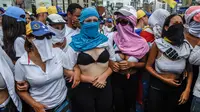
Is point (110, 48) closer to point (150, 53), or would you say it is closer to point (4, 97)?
point (150, 53)

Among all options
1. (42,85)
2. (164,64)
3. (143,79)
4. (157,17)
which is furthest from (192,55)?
(42,85)

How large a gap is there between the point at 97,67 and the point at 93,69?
6 centimetres

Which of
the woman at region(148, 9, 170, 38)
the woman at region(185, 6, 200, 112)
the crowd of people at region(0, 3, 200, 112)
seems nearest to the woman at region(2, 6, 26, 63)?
the crowd of people at region(0, 3, 200, 112)

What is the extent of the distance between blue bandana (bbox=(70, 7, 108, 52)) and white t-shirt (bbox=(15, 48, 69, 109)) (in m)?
0.27

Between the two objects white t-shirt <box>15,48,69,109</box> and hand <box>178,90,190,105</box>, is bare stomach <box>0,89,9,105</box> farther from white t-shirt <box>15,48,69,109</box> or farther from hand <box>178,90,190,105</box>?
hand <box>178,90,190,105</box>

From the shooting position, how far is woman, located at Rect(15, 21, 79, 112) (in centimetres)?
232

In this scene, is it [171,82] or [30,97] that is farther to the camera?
[171,82]

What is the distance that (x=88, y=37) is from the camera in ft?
9.22

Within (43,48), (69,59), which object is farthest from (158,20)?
(43,48)

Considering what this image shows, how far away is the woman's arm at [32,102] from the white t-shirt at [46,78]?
0.05 metres

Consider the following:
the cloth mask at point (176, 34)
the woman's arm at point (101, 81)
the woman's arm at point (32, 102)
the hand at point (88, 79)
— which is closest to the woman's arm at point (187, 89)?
the cloth mask at point (176, 34)

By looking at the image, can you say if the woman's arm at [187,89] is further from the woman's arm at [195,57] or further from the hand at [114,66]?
the hand at [114,66]

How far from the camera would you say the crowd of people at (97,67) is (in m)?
2.39

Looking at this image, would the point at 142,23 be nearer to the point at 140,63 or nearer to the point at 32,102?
the point at 140,63
